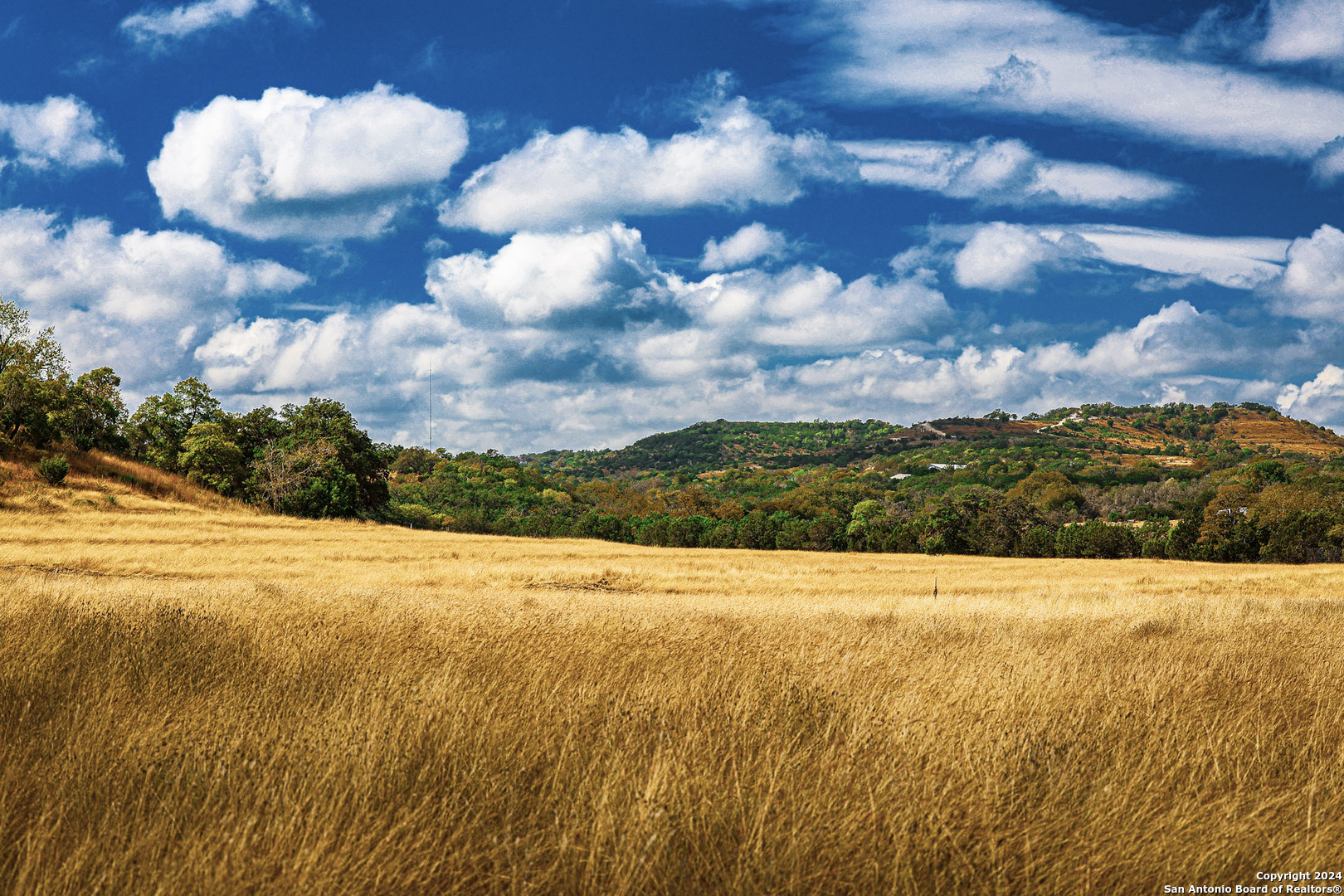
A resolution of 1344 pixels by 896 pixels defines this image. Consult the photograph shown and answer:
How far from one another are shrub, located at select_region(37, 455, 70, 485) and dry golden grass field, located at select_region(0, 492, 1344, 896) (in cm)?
4628

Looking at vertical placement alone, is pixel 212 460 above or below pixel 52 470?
above

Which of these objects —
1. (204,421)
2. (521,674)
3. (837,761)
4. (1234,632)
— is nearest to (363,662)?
(521,674)

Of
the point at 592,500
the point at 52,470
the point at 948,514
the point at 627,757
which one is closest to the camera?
the point at 627,757

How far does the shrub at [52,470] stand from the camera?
46.9 m

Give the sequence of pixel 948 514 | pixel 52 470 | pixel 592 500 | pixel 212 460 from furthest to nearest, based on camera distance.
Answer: pixel 592 500
pixel 948 514
pixel 212 460
pixel 52 470

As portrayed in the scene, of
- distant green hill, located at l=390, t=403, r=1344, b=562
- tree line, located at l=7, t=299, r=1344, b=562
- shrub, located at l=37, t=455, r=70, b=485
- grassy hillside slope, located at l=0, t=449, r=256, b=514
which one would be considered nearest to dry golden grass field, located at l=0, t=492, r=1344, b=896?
grassy hillside slope, located at l=0, t=449, r=256, b=514

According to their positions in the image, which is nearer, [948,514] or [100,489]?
[100,489]

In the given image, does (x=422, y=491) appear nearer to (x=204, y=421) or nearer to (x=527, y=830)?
(x=204, y=421)

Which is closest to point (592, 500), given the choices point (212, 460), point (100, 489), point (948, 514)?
point (948, 514)

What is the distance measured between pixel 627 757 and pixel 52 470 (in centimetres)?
5583

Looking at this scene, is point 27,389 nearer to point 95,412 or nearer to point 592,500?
point 95,412

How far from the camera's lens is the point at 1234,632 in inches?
456

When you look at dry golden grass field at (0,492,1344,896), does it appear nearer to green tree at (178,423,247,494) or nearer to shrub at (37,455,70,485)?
shrub at (37,455,70,485)

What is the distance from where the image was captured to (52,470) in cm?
4697
